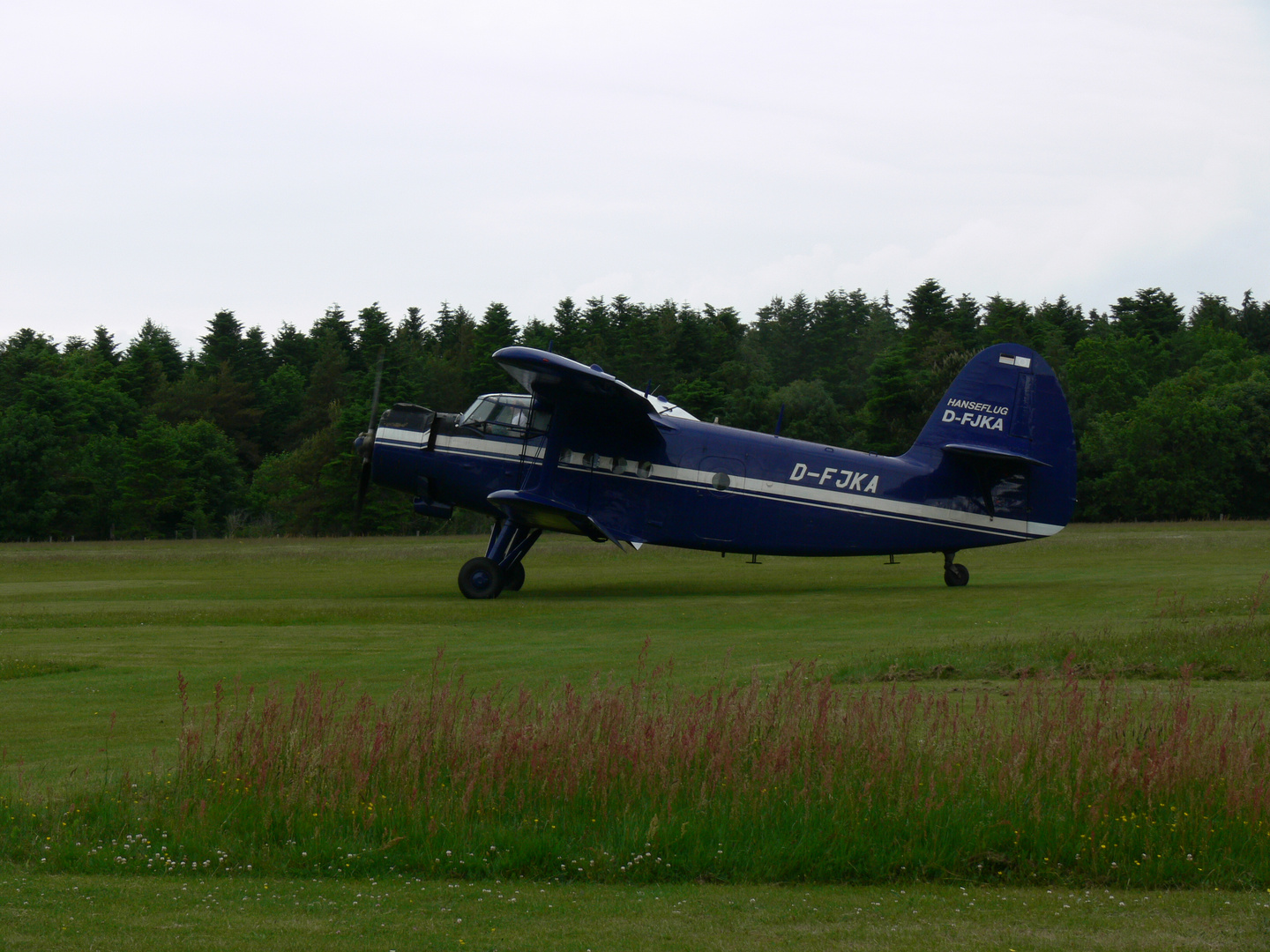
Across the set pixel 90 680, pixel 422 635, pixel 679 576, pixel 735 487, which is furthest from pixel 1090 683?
pixel 679 576

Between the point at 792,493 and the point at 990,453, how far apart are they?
399 centimetres

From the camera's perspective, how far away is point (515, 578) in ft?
82.1

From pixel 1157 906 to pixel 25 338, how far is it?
448 ft

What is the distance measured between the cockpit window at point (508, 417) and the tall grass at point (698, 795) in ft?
49.1

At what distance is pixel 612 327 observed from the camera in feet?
374

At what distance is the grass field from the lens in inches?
249

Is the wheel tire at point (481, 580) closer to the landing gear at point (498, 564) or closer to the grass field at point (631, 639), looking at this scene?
the landing gear at point (498, 564)

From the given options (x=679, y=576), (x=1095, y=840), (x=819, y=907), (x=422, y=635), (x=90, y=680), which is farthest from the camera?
(x=679, y=576)

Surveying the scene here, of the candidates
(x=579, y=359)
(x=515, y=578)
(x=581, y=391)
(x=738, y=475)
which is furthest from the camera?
(x=579, y=359)

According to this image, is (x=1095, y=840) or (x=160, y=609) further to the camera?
(x=160, y=609)

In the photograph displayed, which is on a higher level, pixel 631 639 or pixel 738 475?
pixel 738 475

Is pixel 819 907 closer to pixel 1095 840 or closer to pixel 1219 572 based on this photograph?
pixel 1095 840

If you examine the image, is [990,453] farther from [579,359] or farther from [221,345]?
→ [221,345]

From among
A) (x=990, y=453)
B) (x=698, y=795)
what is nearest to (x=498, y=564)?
(x=990, y=453)
